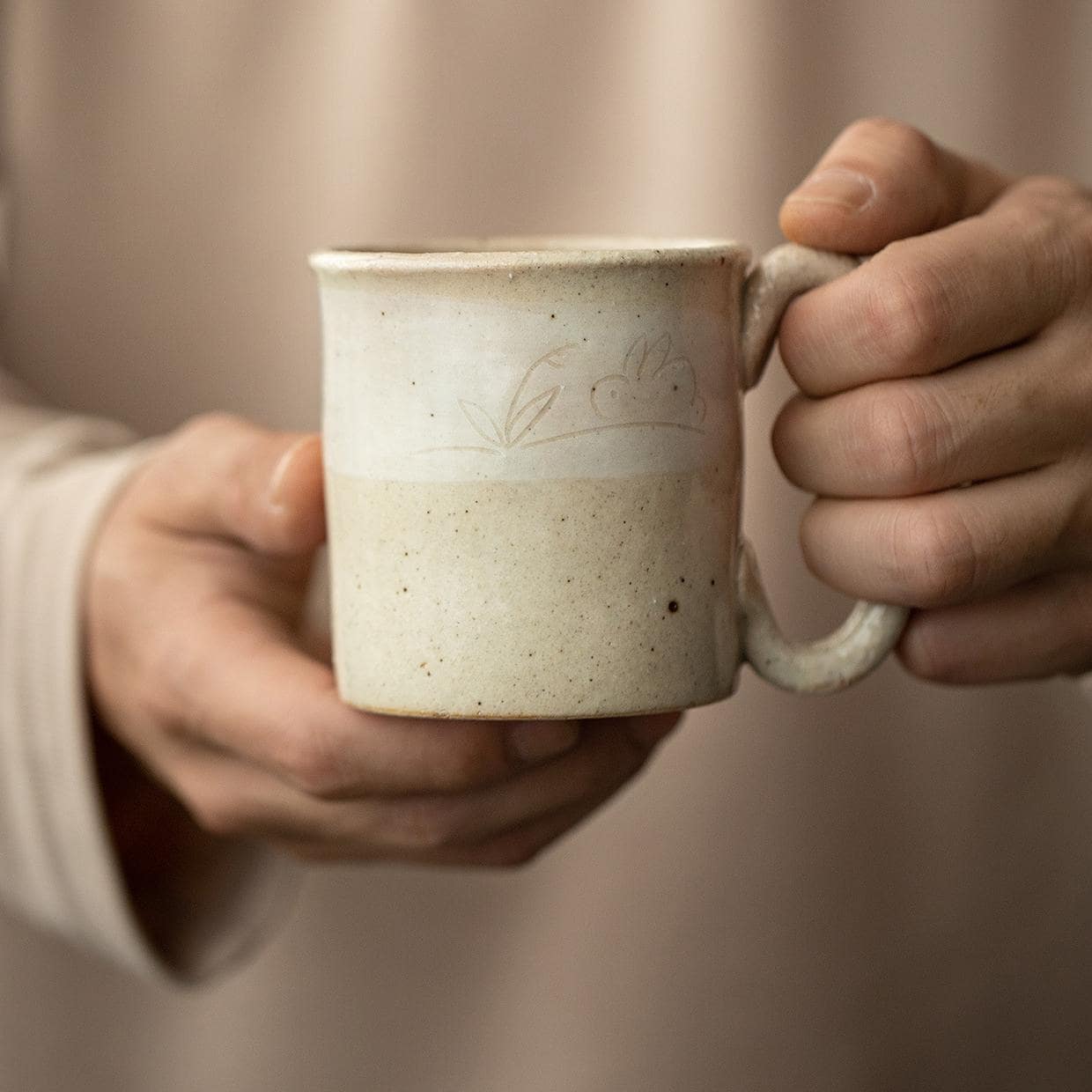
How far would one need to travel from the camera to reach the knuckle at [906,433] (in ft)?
2.35

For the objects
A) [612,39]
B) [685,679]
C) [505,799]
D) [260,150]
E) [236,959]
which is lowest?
[236,959]

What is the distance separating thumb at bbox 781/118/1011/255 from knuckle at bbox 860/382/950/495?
97mm

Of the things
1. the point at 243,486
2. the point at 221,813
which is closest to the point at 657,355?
the point at 243,486

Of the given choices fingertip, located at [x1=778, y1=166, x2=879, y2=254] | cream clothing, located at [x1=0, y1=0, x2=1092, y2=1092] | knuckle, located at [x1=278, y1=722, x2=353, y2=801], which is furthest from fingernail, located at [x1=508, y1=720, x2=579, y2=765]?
cream clothing, located at [x1=0, y1=0, x2=1092, y2=1092]

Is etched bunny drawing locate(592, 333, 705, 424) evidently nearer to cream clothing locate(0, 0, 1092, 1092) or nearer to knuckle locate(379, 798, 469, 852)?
knuckle locate(379, 798, 469, 852)

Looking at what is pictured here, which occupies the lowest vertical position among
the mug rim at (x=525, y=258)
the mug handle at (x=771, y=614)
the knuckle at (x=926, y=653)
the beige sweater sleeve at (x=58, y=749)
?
the beige sweater sleeve at (x=58, y=749)

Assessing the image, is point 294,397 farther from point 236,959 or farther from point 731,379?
point 731,379

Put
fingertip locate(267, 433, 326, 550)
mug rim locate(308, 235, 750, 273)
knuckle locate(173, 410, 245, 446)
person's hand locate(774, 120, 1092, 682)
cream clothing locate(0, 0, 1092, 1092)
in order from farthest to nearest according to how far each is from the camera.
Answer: cream clothing locate(0, 0, 1092, 1092)
knuckle locate(173, 410, 245, 446)
fingertip locate(267, 433, 326, 550)
person's hand locate(774, 120, 1092, 682)
mug rim locate(308, 235, 750, 273)

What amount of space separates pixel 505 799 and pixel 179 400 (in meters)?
0.77

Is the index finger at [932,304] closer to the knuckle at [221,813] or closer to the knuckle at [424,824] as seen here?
the knuckle at [424,824]

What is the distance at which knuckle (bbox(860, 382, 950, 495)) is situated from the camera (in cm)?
72

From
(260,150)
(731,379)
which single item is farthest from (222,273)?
(731,379)

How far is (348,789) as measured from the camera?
82 cm

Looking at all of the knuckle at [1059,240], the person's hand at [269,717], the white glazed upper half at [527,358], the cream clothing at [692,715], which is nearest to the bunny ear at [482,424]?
the white glazed upper half at [527,358]
